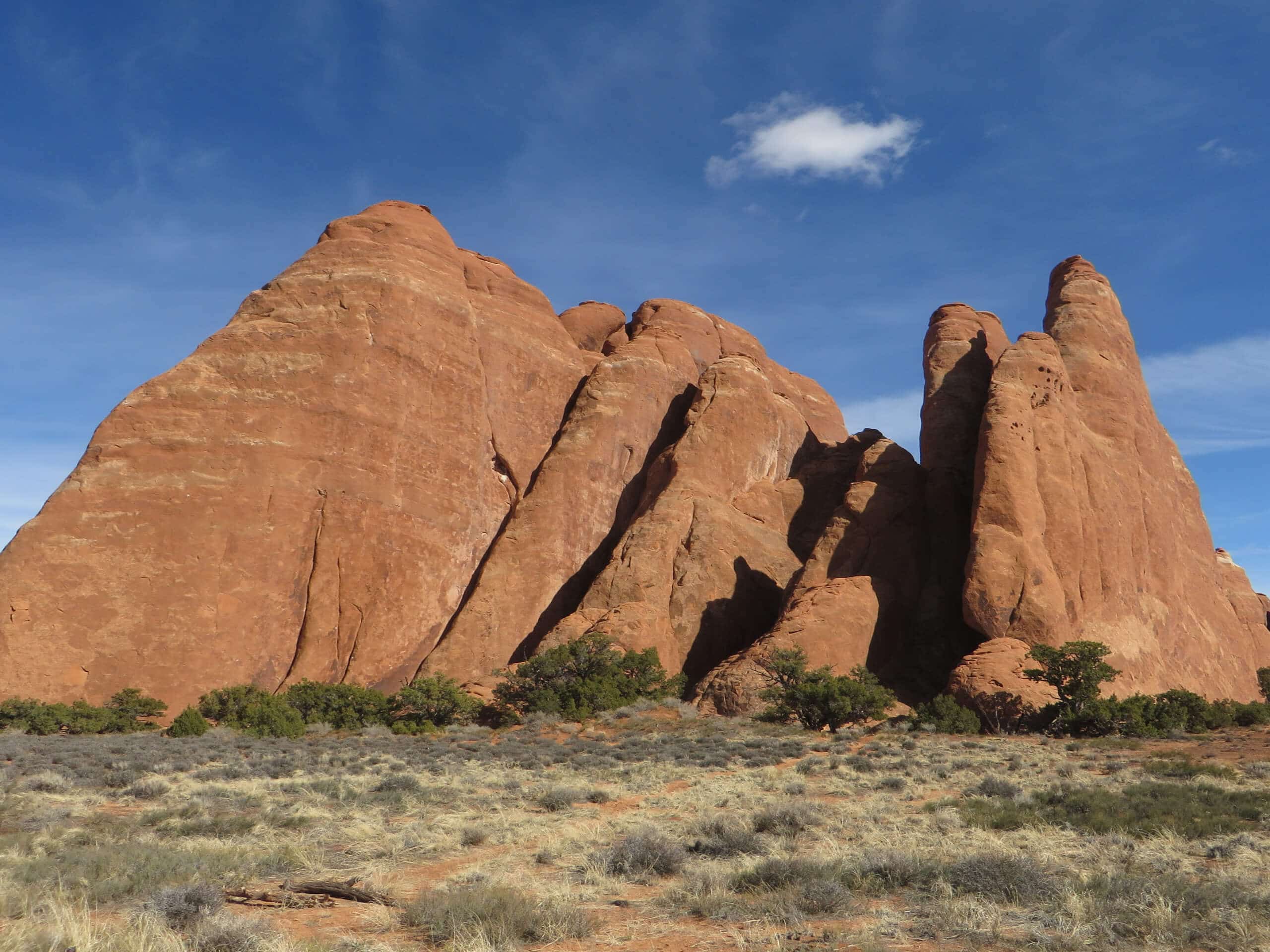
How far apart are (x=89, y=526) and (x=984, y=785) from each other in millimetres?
32708

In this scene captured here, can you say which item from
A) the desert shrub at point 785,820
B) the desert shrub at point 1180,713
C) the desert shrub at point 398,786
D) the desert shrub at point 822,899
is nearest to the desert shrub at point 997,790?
the desert shrub at point 785,820

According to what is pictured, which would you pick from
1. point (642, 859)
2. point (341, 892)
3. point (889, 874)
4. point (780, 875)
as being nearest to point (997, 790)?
point (889, 874)

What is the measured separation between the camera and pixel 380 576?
125 ft

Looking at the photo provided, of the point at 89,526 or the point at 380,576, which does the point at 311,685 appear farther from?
the point at 89,526

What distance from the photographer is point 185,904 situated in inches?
269

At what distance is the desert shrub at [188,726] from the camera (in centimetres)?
2653

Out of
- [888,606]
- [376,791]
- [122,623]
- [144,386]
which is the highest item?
[144,386]

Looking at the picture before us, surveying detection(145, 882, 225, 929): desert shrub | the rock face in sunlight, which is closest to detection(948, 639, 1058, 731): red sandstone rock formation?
the rock face in sunlight

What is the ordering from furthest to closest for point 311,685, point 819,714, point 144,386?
point 144,386, point 311,685, point 819,714

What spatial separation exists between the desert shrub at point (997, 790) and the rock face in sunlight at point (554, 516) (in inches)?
546

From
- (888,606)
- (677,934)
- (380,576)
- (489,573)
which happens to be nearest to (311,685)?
(380,576)

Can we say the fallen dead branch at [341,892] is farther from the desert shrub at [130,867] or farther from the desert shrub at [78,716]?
the desert shrub at [78,716]

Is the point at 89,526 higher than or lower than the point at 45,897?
higher

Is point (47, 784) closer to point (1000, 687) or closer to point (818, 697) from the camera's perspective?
point (818, 697)
